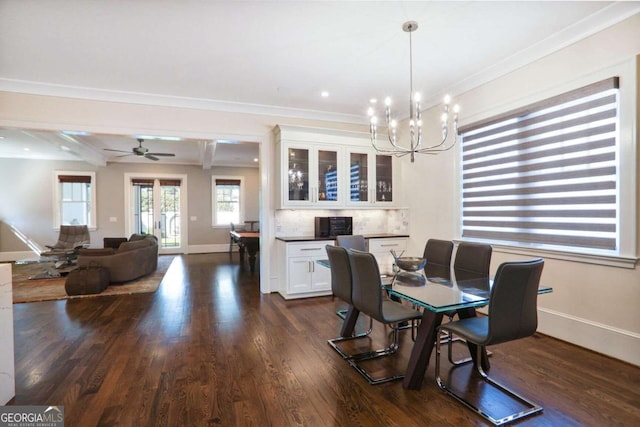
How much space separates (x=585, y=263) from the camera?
281 centimetres

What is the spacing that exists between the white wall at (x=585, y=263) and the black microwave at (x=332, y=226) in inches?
84.3

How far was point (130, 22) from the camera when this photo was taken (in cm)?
260

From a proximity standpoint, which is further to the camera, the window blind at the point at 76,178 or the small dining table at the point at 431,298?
the window blind at the point at 76,178

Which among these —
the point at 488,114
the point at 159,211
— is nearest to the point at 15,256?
the point at 159,211

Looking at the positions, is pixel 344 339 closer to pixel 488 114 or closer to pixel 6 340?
pixel 6 340

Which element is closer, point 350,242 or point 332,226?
point 350,242

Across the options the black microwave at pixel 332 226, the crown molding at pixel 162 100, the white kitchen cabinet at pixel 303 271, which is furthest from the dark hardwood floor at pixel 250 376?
the crown molding at pixel 162 100

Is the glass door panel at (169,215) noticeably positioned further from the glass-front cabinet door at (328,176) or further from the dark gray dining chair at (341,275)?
the dark gray dining chair at (341,275)

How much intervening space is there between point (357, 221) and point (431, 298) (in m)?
3.34

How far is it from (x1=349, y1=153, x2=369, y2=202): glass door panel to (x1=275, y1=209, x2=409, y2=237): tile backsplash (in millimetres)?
343

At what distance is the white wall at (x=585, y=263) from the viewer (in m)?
2.51

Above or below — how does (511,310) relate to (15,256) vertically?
above

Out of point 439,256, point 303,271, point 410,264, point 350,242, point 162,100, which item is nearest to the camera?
point 410,264

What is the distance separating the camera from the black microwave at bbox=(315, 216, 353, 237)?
192 inches
